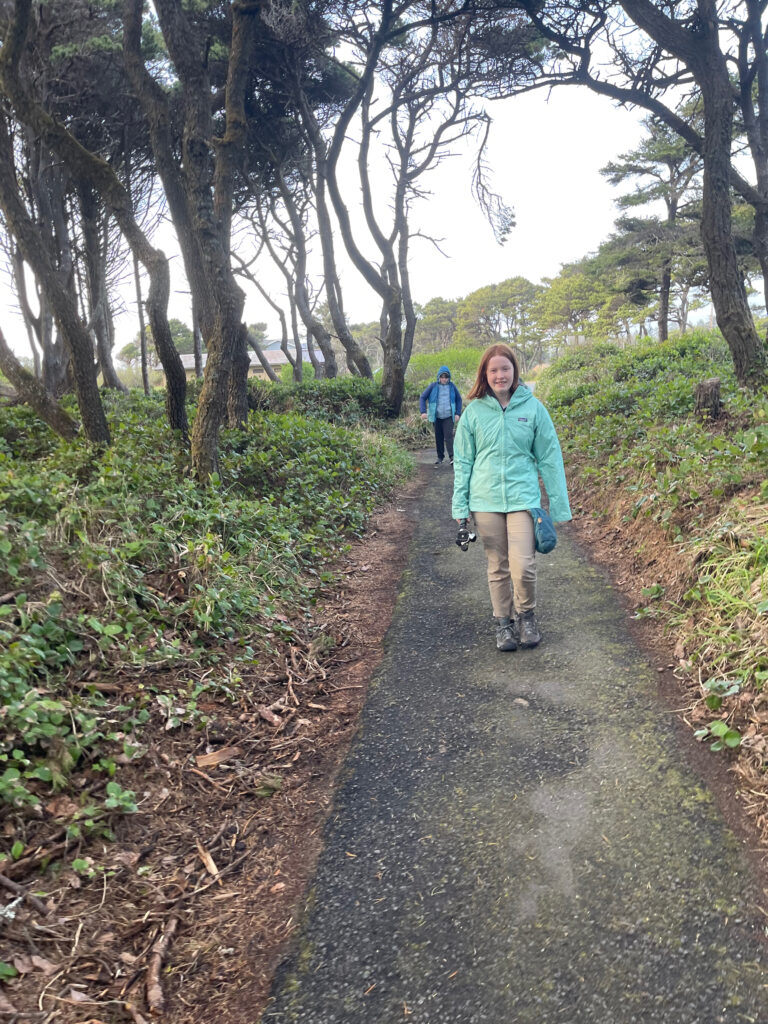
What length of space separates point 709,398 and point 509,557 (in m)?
4.27

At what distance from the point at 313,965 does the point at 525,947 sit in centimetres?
71

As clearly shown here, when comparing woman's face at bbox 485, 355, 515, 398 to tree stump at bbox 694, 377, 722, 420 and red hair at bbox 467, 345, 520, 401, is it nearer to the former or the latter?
red hair at bbox 467, 345, 520, 401

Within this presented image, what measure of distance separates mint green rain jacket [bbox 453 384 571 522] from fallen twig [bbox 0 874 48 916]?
3.10m

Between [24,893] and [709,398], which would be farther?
[709,398]

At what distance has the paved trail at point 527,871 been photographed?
6.65ft

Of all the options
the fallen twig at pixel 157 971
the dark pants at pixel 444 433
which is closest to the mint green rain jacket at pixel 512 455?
the fallen twig at pixel 157 971

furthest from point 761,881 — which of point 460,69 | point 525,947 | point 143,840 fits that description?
point 460,69

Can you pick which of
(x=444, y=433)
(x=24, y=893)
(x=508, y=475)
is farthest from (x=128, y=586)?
(x=444, y=433)

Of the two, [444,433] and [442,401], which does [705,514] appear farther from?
[444,433]

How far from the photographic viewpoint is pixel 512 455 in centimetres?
445

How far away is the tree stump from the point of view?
24.1ft

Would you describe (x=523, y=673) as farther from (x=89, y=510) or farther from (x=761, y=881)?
(x=89, y=510)

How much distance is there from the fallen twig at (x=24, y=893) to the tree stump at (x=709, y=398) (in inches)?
289

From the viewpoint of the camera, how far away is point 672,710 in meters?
3.48
